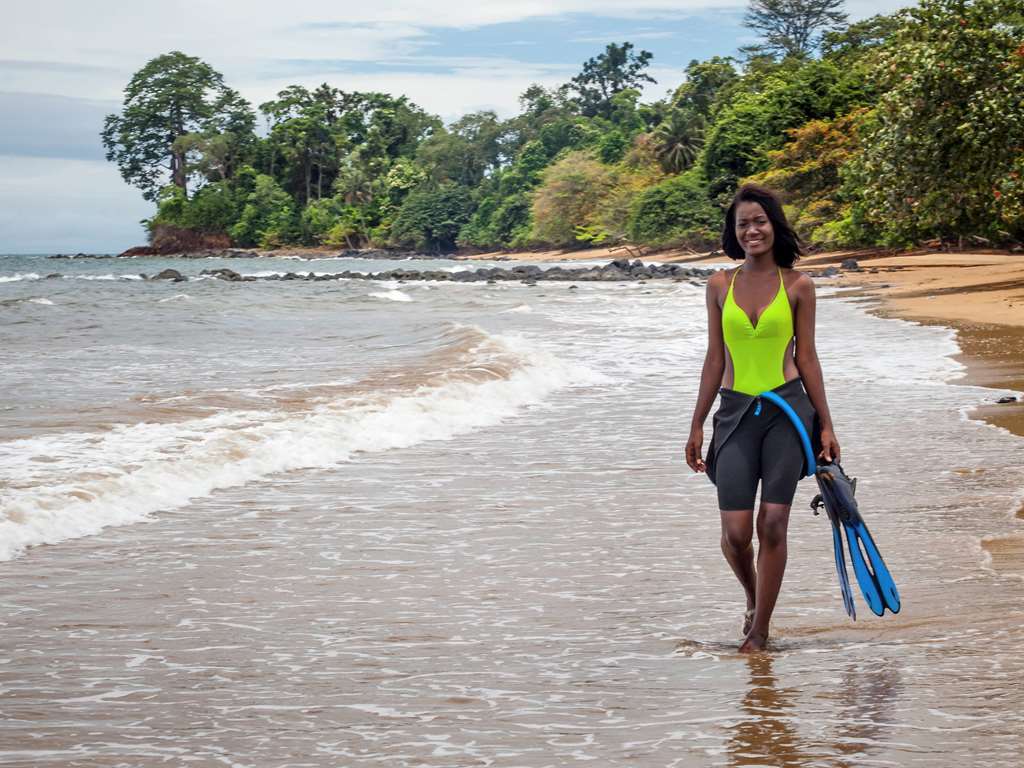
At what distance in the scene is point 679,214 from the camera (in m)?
67.9

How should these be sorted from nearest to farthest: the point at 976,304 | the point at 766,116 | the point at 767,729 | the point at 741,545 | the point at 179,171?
the point at 767,729
the point at 741,545
the point at 976,304
the point at 766,116
the point at 179,171

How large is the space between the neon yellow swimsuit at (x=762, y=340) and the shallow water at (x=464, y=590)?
3.01 ft

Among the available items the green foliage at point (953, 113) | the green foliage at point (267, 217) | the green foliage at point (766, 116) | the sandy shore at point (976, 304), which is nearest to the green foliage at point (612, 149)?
the green foliage at point (766, 116)

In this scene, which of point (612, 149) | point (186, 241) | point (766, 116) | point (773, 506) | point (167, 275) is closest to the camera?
point (773, 506)

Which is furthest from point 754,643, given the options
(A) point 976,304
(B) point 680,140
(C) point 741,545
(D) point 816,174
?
(B) point 680,140

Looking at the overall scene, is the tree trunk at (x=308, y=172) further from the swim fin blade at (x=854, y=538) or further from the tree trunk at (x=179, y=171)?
the swim fin blade at (x=854, y=538)

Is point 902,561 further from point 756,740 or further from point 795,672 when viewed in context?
point 756,740

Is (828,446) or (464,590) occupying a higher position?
(828,446)

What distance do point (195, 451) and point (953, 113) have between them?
21.2 m

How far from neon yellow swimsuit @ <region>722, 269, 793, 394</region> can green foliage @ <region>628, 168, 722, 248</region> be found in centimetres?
6213

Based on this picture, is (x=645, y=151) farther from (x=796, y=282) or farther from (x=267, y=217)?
(x=796, y=282)

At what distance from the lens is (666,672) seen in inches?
156

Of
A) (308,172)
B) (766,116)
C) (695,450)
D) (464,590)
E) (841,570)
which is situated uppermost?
(308,172)

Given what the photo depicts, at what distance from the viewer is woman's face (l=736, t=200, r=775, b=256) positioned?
422 cm
